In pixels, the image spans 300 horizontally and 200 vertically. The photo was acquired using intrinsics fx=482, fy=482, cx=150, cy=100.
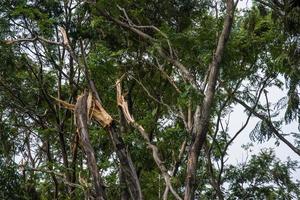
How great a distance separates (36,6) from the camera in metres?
10.2

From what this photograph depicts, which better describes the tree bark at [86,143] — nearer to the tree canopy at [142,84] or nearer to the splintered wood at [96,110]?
the splintered wood at [96,110]

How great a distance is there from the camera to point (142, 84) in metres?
11.0

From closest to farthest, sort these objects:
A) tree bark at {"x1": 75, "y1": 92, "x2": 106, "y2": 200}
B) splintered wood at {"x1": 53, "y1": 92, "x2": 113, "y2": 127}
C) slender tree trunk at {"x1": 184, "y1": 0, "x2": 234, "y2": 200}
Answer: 1. tree bark at {"x1": 75, "y1": 92, "x2": 106, "y2": 200}
2. splintered wood at {"x1": 53, "y1": 92, "x2": 113, "y2": 127}
3. slender tree trunk at {"x1": 184, "y1": 0, "x2": 234, "y2": 200}

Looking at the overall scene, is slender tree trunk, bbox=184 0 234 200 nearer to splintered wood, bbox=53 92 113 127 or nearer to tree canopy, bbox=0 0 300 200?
tree canopy, bbox=0 0 300 200

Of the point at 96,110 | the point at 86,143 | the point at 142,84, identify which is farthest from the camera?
the point at 142,84

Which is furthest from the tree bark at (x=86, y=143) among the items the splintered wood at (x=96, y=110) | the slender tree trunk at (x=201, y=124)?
the slender tree trunk at (x=201, y=124)

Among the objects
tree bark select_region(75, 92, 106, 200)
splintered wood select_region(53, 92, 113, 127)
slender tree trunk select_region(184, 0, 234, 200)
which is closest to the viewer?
tree bark select_region(75, 92, 106, 200)

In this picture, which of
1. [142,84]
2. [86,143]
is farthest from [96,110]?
[142,84]

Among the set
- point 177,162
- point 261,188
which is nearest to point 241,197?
point 261,188

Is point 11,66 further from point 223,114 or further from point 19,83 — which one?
point 223,114

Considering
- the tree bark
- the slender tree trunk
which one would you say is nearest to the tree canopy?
the slender tree trunk

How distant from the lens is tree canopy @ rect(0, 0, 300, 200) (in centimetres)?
870

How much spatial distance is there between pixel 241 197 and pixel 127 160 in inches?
307

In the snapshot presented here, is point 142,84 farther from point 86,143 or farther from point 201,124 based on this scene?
point 86,143
